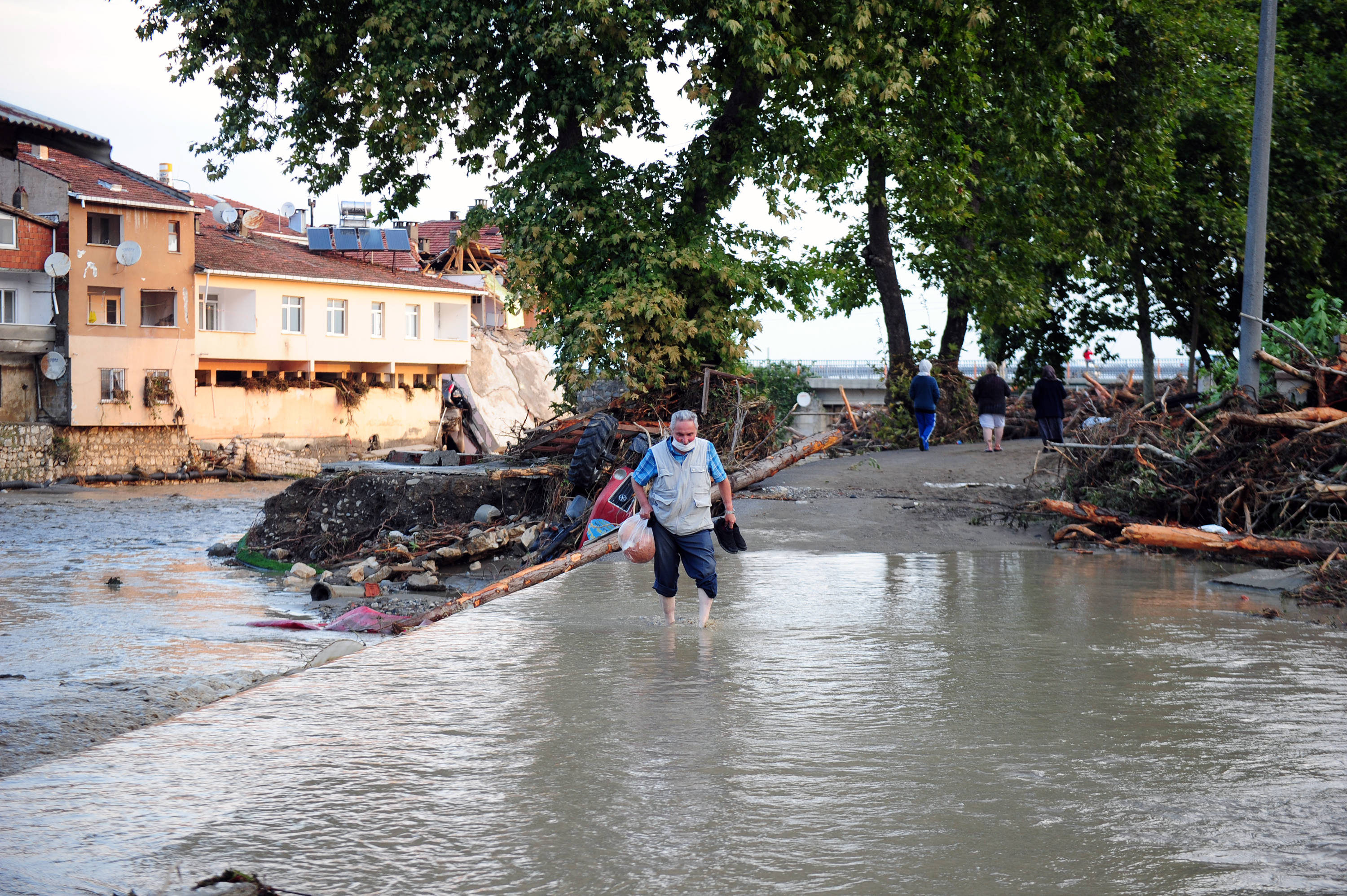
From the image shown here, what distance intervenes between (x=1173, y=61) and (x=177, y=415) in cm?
3722

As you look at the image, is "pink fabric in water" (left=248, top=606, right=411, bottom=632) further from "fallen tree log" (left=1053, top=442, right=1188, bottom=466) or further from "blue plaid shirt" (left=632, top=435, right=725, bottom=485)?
"fallen tree log" (left=1053, top=442, right=1188, bottom=466)

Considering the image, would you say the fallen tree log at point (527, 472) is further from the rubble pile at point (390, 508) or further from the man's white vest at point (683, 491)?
the man's white vest at point (683, 491)

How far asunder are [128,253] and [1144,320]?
115ft

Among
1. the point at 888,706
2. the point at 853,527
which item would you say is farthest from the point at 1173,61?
the point at 888,706

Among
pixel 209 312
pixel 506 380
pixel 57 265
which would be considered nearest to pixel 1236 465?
pixel 57 265

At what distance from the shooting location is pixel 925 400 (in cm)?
2489

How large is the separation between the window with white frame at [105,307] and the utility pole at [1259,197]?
40527mm

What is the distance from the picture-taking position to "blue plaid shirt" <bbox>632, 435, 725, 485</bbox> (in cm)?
906

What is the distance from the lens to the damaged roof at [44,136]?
4472 centimetres

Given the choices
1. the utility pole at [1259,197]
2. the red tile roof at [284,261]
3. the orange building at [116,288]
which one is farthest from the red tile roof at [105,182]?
the utility pole at [1259,197]

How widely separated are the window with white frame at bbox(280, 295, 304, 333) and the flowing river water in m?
45.8

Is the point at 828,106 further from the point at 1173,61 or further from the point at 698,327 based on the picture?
the point at 1173,61

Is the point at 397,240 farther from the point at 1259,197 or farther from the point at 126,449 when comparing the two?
the point at 1259,197

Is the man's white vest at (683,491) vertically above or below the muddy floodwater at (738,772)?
above
